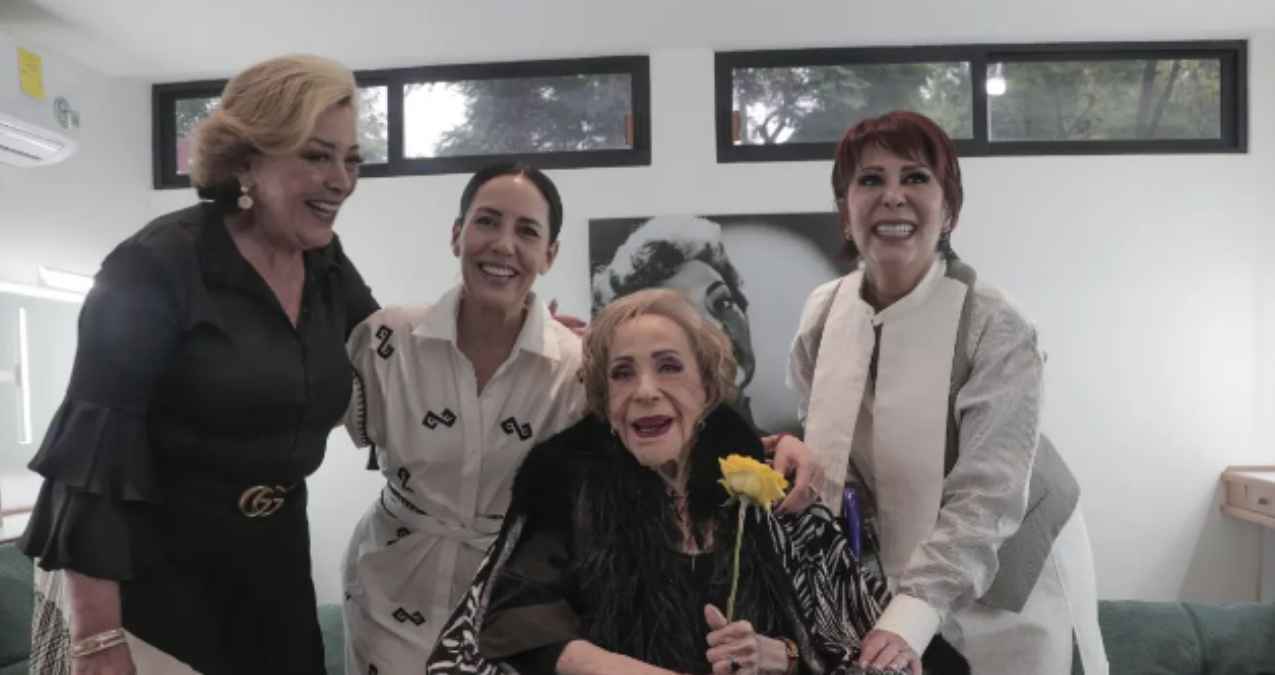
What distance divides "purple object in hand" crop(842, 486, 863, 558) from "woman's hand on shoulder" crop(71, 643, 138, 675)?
1.07 metres

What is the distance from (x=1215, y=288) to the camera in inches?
179

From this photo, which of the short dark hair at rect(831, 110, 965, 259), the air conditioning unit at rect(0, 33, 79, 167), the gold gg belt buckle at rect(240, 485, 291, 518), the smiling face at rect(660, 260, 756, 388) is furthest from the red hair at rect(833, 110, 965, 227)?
the air conditioning unit at rect(0, 33, 79, 167)

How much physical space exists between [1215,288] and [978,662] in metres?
3.62

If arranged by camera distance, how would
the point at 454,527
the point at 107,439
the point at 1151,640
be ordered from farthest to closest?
the point at 1151,640
the point at 454,527
the point at 107,439

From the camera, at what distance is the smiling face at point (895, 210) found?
1.67m

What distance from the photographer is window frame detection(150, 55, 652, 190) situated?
463 cm

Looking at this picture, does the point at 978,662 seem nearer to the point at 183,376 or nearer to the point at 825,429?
the point at 825,429

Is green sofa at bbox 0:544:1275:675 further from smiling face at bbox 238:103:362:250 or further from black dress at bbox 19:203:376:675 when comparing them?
smiling face at bbox 238:103:362:250

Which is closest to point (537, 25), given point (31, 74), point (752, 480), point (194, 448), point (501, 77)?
point (501, 77)

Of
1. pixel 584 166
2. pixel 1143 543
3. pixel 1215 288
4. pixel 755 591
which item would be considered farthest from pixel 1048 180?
pixel 755 591

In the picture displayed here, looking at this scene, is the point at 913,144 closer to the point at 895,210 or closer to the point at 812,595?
the point at 895,210

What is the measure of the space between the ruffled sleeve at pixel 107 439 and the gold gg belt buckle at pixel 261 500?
14 centimetres

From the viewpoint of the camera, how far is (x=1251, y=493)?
4.29 meters

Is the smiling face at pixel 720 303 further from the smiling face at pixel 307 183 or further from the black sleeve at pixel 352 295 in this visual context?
the smiling face at pixel 307 183
